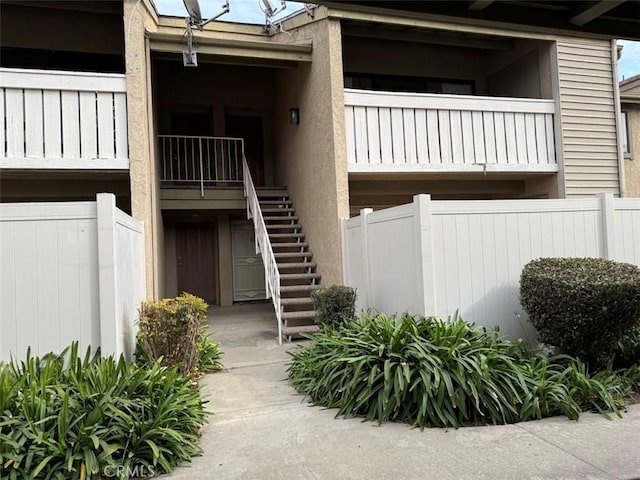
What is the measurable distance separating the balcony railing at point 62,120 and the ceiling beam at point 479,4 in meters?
6.18

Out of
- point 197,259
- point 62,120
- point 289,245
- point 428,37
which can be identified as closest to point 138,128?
point 62,120

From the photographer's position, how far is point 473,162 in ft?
28.9

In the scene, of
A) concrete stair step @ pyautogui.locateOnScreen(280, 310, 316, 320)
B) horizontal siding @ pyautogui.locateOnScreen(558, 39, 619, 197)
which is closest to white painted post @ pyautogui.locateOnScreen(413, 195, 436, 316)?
concrete stair step @ pyautogui.locateOnScreen(280, 310, 316, 320)

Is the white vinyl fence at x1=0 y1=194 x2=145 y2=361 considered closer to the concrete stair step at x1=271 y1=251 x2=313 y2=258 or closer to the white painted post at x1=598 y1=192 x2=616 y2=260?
the concrete stair step at x1=271 y1=251 x2=313 y2=258

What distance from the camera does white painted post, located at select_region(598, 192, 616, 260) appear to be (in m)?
6.23

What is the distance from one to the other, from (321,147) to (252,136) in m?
4.13

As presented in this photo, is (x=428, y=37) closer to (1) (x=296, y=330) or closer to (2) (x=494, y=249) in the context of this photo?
(2) (x=494, y=249)

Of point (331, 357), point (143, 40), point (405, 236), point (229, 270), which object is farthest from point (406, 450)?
point (229, 270)

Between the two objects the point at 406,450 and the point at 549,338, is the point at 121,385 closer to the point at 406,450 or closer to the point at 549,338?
the point at 406,450

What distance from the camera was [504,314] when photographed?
5883mm

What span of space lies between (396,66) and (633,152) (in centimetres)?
570

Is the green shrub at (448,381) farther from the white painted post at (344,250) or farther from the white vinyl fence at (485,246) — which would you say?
the white painted post at (344,250)

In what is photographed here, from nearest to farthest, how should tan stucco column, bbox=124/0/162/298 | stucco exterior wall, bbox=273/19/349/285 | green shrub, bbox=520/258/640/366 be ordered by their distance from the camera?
1. green shrub, bbox=520/258/640/366
2. tan stucco column, bbox=124/0/162/298
3. stucco exterior wall, bbox=273/19/349/285

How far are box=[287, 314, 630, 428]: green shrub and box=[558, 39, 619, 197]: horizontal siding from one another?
5595 mm
